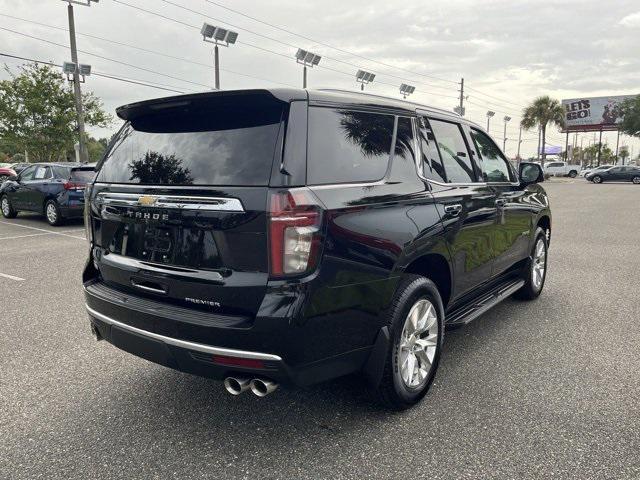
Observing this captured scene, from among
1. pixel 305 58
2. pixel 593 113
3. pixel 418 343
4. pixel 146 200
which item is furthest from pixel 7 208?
pixel 593 113

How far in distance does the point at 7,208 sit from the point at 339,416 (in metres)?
14.0

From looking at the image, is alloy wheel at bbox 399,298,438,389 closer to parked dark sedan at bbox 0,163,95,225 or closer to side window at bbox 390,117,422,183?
side window at bbox 390,117,422,183

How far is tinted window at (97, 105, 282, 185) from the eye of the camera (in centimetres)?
250

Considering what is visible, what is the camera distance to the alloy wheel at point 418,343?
303 cm

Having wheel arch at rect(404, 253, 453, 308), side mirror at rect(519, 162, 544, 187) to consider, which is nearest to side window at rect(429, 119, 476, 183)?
wheel arch at rect(404, 253, 453, 308)

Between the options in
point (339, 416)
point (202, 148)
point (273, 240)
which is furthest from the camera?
point (339, 416)

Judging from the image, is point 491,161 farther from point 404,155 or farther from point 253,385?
point 253,385

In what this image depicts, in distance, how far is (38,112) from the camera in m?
27.6

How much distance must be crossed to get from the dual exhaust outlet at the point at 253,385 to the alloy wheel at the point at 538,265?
148 inches

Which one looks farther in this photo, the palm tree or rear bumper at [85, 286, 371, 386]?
the palm tree

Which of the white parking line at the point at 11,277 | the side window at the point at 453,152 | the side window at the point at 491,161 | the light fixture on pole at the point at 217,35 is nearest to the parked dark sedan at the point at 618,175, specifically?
the light fixture on pole at the point at 217,35

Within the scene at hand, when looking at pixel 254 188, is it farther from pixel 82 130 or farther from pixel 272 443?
pixel 82 130

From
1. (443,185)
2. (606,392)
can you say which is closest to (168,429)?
(443,185)

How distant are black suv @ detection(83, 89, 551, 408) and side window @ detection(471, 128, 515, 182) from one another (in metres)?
1.10
